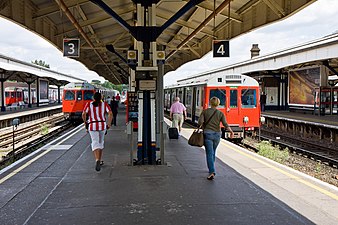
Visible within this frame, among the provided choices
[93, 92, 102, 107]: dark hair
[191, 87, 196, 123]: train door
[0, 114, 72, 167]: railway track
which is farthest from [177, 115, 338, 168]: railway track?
[93, 92, 102, 107]: dark hair

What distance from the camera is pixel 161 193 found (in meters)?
6.59

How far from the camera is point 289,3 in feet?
41.1

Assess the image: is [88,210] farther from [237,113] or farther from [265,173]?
[237,113]

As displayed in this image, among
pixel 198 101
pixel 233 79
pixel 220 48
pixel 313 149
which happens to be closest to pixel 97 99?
pixel 220 48

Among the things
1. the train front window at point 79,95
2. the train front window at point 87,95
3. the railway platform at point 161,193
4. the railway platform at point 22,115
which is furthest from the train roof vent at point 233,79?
the railway platform at point 22,115

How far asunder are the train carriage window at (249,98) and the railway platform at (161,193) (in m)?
6.89

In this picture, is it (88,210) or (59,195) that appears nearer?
(88,210)

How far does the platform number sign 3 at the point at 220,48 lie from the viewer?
14.5 meters

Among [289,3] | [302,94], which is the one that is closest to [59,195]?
[289,3]

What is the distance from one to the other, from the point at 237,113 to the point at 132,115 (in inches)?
169

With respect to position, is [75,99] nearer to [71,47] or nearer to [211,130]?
[71,47]

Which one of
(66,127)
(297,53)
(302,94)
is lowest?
(66,127)

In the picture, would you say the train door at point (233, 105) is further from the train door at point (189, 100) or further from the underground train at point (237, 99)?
the train door at point (189, 100)

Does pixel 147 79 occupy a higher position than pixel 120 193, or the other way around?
pixel 147 79
